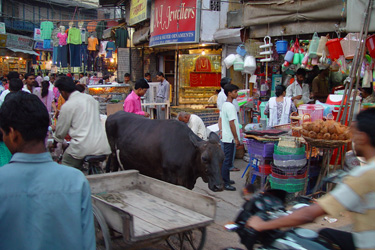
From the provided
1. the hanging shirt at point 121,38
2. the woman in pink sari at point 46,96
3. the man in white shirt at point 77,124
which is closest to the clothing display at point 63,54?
the hanging shirt at point 121,38

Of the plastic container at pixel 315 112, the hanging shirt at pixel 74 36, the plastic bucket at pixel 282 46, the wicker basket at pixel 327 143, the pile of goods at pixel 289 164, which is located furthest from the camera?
the hanging shirt at pixel 74 36

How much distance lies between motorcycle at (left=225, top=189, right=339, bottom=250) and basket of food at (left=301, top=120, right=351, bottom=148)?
304cm

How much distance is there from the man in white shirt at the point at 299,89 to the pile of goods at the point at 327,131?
12.0 feet

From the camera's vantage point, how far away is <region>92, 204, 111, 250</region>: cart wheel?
11.3ft

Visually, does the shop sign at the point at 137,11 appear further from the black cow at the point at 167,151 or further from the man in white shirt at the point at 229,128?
the black cow at the point at 167,151

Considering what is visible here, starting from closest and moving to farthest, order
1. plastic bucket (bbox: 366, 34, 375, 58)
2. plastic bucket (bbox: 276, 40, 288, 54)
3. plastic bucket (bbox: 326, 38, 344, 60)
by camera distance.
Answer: plastic bucket (bbox: 366, 34, 375, 58), plastic bucket (bbox: 326, 38, 344, 60), plastic bucket (bbox: 276, 40, 288, 54)

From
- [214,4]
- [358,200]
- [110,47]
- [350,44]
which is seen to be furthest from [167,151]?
[110,47]

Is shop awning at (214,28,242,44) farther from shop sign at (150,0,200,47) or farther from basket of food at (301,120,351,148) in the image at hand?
basket of food at (301,120,351,148)

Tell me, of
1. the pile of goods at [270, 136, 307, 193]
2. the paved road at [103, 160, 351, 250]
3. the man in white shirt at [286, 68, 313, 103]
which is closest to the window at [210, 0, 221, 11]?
the man in white shirt at [286, 68, 313, 103]

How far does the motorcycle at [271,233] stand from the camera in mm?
2426

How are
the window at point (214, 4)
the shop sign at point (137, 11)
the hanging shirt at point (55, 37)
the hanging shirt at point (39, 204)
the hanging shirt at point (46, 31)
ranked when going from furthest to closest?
the hanging shirt at point (46, 31)
the hanging shirt at point (55, 37)
the shop sign at point (137, 11)
the window at point (214, 4)
the hanging shirt at point (39, 204)

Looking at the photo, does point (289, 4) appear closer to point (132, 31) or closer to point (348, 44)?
point (348, 44)

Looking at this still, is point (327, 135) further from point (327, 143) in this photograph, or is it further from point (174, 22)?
point (174, 22)

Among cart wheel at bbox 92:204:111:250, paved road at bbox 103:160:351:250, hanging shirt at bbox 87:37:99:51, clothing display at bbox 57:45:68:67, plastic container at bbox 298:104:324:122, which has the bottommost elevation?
paved road at bbox 103:160:351:250
